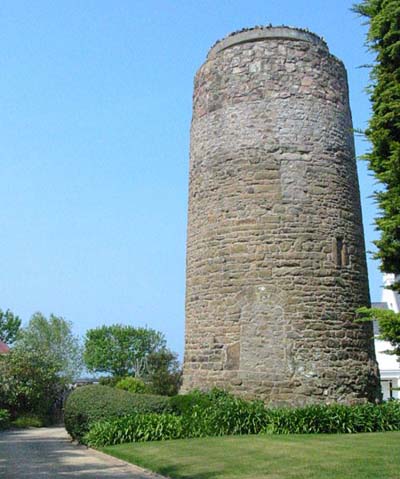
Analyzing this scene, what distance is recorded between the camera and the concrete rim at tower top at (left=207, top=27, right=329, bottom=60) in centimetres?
1598

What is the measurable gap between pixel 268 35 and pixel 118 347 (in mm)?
48794

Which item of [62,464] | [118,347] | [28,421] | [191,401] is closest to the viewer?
[62,464]

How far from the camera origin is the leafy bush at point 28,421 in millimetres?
24453

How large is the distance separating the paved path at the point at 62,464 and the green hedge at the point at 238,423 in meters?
0.75

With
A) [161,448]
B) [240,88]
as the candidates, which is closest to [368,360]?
[161,448]

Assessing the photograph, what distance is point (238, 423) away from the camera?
13195mm

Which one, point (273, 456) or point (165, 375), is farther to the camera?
point (165, 375)

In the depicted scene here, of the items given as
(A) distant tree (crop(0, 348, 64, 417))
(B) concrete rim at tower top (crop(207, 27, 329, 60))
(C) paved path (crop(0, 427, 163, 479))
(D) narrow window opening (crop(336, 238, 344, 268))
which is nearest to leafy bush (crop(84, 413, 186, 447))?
(C) paved path (crop(0, 427, 163, 479))

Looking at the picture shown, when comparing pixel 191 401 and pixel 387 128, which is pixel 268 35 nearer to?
pixel 387 128

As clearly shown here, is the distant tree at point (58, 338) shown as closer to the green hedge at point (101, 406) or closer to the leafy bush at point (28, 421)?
the leafy bush at point (28, 421)

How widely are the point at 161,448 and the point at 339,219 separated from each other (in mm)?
7459

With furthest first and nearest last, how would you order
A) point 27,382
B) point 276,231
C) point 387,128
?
point 27,382 → point 276,231 → point 387,128

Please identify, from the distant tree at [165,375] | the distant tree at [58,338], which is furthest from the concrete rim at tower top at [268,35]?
the distant tree at [58,338]

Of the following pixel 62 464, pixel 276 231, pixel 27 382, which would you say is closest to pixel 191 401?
pixel 62 464
